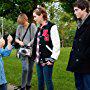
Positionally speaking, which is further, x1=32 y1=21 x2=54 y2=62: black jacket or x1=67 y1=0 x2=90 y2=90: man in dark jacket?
x1=32 y1=21 x2=54 y2=62: black jacket

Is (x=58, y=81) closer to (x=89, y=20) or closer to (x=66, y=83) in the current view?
(x=66, y=83)

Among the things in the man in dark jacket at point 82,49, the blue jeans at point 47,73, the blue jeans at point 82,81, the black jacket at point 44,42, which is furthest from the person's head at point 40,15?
the blue jeans at point 82,81

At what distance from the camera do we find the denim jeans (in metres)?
8.80

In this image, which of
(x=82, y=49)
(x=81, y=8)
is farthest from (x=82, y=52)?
(x=81, y=8)

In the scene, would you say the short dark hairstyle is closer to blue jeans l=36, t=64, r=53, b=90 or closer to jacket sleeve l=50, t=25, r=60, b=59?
jacket sleeve l=50, t=25, r=60, b=59

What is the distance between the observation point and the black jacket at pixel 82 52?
19.5ft

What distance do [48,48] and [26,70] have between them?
1.70m

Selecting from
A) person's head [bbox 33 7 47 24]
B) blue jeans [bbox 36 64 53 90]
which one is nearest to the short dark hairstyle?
person's head [bbox 33 7 47 24]

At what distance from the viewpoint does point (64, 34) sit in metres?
36.8

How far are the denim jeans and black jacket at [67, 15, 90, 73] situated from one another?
2811mm

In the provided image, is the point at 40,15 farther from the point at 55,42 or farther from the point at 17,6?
the point at 17,6

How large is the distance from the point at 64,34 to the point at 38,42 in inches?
1155

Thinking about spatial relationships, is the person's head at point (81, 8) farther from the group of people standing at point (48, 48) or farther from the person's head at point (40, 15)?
the person's head at point (40, 15)

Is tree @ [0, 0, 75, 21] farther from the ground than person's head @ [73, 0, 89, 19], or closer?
farther from the ground
